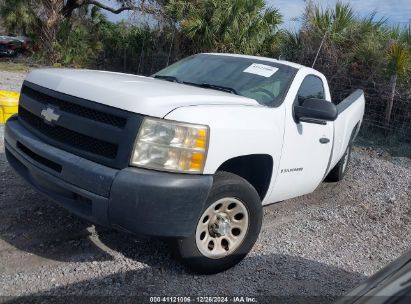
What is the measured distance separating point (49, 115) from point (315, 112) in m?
2.28

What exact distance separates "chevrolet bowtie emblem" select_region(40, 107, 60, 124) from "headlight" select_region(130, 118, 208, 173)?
2.69 ft

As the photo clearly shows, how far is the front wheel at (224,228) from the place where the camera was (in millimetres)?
3289

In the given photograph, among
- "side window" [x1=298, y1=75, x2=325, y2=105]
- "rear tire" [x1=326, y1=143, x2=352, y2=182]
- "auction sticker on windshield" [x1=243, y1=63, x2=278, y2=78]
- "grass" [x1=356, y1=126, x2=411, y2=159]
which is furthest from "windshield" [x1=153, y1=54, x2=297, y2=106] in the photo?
"grass" [x1=356, y1=126, x2=411, y2=159]

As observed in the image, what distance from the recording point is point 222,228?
344cm

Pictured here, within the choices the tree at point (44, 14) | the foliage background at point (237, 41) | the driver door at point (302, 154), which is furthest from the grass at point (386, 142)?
the tree at point (44, 14)

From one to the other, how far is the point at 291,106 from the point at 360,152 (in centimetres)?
533

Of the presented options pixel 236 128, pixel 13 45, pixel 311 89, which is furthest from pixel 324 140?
pixel 13 45

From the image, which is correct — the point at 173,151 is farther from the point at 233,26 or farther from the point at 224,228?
the point at 233,26

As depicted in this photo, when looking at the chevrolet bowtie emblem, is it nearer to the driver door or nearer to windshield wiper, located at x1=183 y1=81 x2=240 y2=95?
windshield wiper, located at x1=183 y1=81 x2=240 y2=95

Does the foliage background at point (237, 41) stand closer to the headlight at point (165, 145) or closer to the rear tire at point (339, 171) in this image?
the rear tire at point (339, 171)

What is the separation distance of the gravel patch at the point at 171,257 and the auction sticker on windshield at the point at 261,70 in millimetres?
1543

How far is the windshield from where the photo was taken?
165 inches

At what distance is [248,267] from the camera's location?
3.68 m

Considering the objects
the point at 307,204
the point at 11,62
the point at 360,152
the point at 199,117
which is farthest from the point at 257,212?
the point at 11,62
